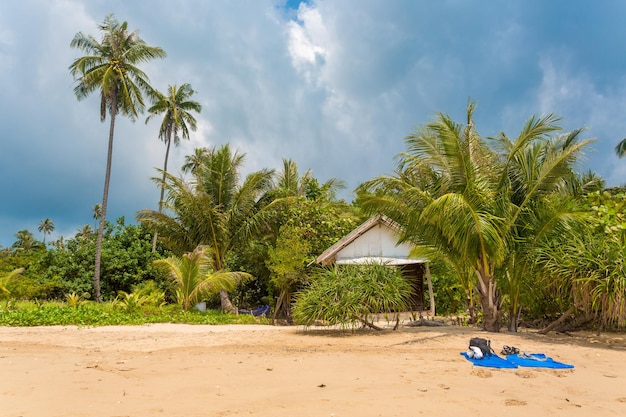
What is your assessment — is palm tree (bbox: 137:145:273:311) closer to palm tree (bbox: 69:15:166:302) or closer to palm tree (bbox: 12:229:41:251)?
palm tree (bbox: 69:15:166:302)

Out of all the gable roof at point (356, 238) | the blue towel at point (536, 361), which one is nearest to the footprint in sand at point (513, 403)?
the blue towel at point (536, 361)

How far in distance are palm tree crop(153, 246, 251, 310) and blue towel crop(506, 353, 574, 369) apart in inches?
398

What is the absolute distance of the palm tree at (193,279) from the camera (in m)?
14.3

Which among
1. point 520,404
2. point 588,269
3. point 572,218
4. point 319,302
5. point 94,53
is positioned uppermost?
point 94,53

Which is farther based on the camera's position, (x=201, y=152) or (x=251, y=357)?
(x=201, y=152)

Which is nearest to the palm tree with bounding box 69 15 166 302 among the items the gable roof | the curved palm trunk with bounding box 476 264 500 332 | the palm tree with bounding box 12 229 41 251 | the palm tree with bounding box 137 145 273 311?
the palm tree with bounding box 137 145 273 311

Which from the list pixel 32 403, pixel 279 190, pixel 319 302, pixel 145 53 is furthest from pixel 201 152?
pixel 32 403

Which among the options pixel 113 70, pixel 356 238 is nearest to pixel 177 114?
pixel 113 70

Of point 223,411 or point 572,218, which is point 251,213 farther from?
point 223,411

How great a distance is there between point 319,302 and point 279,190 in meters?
9.63

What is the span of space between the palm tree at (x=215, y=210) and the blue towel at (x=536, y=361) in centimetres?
1223

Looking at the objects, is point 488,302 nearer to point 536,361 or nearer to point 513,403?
point 536,361

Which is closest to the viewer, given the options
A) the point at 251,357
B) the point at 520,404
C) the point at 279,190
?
the point at 520,404

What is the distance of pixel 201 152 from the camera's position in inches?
1205
